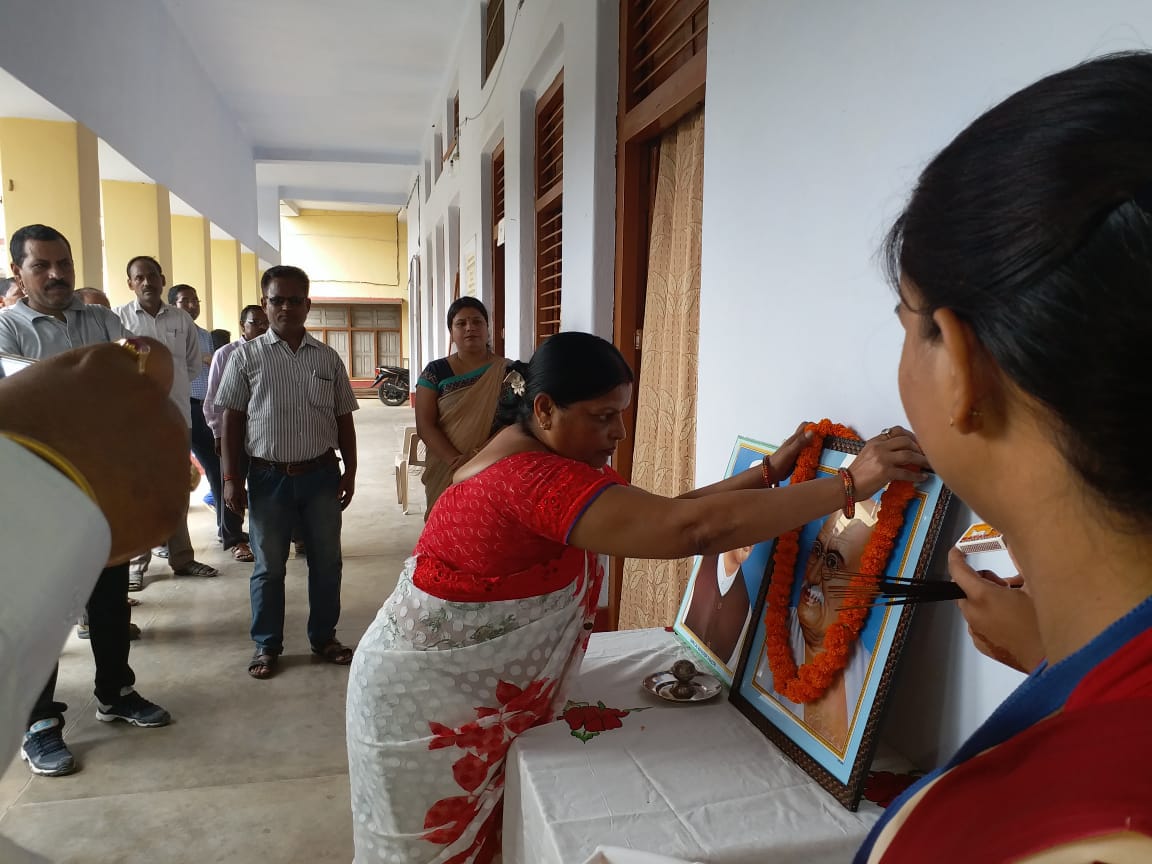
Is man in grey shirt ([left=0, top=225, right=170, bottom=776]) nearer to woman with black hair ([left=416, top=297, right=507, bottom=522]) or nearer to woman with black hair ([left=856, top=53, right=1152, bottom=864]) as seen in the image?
woman with black hair ([left=416, top=297, right=507, bottom=522])

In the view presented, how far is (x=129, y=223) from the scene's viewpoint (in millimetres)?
6867

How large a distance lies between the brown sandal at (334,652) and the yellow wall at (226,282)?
9.72 metres

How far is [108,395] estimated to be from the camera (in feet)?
1.63

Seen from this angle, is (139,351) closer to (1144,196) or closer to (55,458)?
(55,458)

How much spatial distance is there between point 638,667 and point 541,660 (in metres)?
0.28

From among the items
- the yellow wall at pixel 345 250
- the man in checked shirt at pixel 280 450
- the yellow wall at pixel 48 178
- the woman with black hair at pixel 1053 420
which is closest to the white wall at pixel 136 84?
the yellow wall at pixel 48 178

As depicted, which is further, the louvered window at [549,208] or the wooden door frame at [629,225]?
the louvered window at [549,208]

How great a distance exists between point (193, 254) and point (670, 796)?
32.3ft

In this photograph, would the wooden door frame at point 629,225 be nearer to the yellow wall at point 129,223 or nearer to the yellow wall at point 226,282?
the yellow wall at point 129,223

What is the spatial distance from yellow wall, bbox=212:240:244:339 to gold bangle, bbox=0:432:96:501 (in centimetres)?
1241

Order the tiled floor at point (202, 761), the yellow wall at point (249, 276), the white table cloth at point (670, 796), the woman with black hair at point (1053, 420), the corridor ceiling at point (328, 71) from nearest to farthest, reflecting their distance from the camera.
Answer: the woman with black hair at point (1053, 420)
the white table cloth at point (670, 796)
the tiled floor at point (202, 761)
the corridor ceiling at point (328, 71)
the yellow wall at point (249, 276)

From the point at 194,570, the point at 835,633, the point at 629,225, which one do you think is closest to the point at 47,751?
the point at 194,570

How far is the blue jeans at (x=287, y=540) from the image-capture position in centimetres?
311

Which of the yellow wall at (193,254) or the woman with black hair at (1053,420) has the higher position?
the yellow wall at (193,254)
